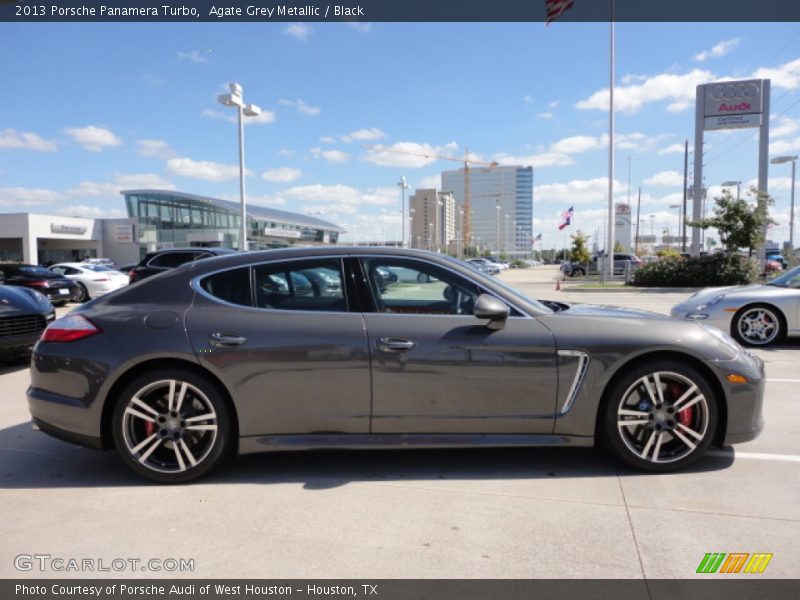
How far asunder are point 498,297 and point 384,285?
74cm

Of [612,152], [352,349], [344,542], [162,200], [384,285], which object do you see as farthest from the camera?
[162,200]

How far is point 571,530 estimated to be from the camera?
9.66 ft

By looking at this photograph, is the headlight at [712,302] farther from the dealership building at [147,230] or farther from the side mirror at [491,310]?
the dealership building at [147,230]

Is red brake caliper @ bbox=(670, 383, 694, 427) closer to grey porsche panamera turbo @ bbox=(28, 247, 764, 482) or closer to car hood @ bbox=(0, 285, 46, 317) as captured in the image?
grey porsche panamera turbo @ bbox=(28, 247, 764, 482)

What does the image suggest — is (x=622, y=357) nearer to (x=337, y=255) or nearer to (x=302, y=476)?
(x=337, y=255)

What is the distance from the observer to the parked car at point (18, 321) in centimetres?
672

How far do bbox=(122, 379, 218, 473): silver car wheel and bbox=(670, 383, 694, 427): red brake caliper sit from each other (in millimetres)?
2917

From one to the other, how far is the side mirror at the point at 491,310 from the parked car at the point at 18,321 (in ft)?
19.8

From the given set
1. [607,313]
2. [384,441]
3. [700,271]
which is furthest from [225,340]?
[700,271]

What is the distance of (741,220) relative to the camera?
24.5m

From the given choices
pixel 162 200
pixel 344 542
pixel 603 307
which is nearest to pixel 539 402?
pixel 603 307

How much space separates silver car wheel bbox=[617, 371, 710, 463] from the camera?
11.8 feet

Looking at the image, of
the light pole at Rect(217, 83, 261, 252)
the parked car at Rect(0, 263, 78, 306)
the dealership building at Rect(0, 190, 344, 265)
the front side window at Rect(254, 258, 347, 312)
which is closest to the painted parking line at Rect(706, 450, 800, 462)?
the front side window at Rect(254, 258, 347, 312)
